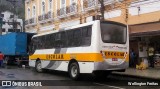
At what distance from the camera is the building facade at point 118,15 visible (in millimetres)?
21281

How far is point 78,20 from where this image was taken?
30266mm

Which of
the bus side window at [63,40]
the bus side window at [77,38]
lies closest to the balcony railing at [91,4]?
the bus side window at [63,40]

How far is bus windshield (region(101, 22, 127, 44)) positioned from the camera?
15.4 m

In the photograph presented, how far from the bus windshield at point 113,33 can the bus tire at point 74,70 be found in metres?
2.24

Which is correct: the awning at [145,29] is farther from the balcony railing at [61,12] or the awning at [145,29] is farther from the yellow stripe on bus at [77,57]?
the balcony railing at [61,12]

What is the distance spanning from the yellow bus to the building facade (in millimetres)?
5331

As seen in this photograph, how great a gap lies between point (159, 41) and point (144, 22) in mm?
1948

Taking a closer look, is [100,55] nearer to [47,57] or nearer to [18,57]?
[47,57]

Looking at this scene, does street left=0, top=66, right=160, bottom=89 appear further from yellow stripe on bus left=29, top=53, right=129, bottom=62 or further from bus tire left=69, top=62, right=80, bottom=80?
yellow stripe on bus left=29, top=53, right=129, bottom=62

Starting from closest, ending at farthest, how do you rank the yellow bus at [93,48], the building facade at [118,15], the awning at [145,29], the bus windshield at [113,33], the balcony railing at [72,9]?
the yellow bus at [93,48] < the bus windshield at [113,33] < the awning at [145,29] < the building facade at [118,15] < the balcony railing at [72,9]

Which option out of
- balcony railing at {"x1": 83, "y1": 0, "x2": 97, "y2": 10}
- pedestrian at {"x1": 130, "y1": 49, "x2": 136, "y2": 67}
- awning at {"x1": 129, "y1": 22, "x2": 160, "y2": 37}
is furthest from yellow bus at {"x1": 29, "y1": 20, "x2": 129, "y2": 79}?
balcony railing at {"x1": 83, "y1": 0, "x2": 97, "y2": 10}

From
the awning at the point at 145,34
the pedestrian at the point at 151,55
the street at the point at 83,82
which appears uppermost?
the awning at the point at 145,34

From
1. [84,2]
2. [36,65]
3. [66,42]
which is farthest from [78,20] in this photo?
[66,42]

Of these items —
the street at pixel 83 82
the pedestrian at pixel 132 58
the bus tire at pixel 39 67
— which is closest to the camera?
the street at pixel 83 82
